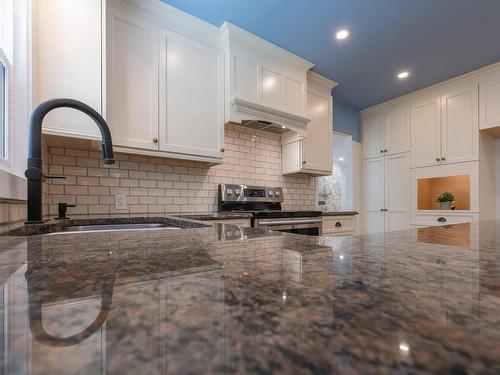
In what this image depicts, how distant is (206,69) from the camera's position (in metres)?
2.16

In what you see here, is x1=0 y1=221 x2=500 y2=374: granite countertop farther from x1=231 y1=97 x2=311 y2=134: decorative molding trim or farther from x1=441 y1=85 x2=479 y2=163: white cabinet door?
x1=441 y1=85 x2=479 y2=163: white cabinet door

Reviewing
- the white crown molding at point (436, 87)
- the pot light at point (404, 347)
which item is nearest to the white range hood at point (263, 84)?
the white crown molding at point (436, 87)

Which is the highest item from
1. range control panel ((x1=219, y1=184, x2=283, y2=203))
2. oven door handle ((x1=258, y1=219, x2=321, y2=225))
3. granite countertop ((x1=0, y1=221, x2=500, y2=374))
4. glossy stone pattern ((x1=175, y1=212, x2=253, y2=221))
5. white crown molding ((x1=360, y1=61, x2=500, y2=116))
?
white crown molding ((x1=360, y1=61, x2=500, y2=116))

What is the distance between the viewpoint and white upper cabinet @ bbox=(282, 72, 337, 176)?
2852 mm

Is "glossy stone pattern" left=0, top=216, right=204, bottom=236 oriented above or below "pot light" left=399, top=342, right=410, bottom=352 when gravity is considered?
below

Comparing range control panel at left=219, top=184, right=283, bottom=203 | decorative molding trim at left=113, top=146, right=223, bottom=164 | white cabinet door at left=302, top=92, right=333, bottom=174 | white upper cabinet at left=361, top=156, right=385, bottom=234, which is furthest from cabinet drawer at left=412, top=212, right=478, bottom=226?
decorative molding trim at left=113, top=146, right=223, bottom=164

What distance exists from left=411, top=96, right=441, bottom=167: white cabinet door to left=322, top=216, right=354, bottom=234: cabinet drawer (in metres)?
1.33

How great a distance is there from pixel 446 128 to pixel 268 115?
2316 millimetres

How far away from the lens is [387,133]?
12.0 feet

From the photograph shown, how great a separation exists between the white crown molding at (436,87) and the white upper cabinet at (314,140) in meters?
1.11

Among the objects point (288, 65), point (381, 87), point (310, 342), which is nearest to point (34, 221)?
point (310, 342)

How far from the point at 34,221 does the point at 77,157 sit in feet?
3.19

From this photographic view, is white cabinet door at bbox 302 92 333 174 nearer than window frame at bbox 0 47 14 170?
No

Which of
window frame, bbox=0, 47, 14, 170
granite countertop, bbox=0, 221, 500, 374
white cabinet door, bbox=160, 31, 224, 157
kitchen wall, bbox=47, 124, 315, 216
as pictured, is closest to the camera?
granite countertop, bbox=0, 221, 500, 374
